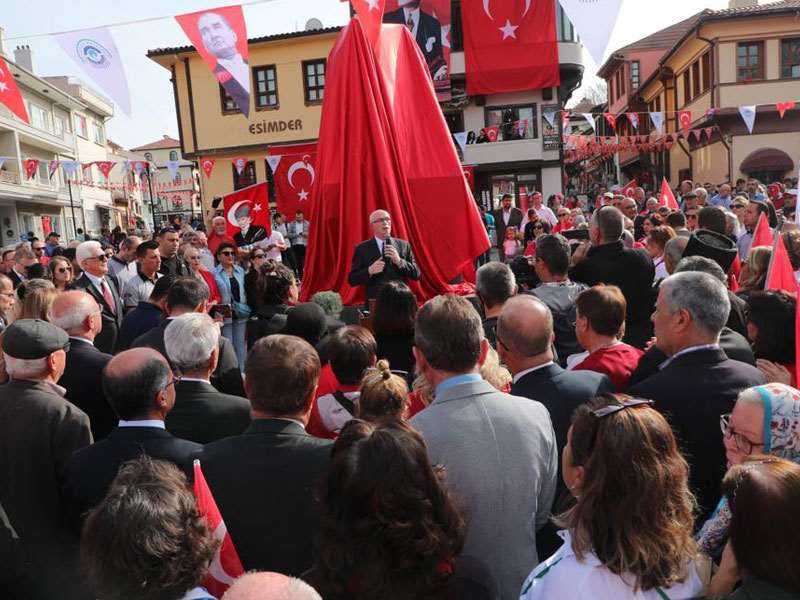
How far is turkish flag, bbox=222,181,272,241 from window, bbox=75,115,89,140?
137 ft

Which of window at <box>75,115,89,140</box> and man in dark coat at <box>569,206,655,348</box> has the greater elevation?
window at <box>75,115,89,140</box>

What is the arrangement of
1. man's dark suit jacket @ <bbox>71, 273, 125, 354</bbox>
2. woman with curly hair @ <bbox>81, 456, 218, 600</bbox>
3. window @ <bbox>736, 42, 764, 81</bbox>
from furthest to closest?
1. window @ <bbox>736, 42, 764, 81</bbox>
2. man's dark suit jacket @ <bbox>71, 273, 125, 354</bbox>
3. woman with curly hair @ <bbox>81, 456, 218, 600</bbox>

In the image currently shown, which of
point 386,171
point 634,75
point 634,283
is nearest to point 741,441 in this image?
point 634,283

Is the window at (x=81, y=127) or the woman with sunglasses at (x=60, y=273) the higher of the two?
the window at (x=81, y=127)

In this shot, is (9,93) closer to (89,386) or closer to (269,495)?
(89,386)

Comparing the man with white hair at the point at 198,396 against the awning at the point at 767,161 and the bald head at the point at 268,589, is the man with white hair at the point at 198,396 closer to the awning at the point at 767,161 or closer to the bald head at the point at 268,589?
the bald head at the point at 268,589

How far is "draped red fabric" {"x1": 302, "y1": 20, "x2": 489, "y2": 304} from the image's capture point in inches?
247

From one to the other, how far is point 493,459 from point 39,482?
6.19ft

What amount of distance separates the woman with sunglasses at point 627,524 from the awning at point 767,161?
2895 cm

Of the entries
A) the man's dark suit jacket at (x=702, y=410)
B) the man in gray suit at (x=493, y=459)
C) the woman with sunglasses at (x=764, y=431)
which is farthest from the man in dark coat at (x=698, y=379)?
the man in gray suit at (x=493, y=459)

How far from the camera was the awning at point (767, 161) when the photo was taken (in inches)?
1033

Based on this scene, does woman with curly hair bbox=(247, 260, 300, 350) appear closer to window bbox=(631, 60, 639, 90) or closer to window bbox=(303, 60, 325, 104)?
window bbox=(303, 60, 325, 104)

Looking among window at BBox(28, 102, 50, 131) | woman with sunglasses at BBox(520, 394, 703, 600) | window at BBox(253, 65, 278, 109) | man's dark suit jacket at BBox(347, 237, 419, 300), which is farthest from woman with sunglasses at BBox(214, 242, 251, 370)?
window at BBox(28, 102, 50, 131)

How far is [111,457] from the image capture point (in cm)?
235
